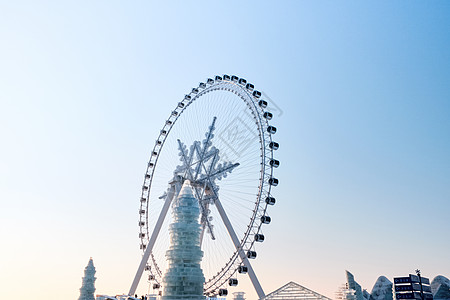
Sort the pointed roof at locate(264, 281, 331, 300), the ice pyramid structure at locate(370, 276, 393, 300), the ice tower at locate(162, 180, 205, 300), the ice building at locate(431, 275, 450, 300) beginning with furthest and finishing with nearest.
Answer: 1. the ice pyramid structure at locate(370, 276, 393, 300)
2. the ice building at locate(431, 275, 450, 300)
3. the pointed roof at locate(264, 281, 331, 300)
4. the ice tower at locate(162, 180, 205, 300)

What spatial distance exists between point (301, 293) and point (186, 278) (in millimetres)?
9362

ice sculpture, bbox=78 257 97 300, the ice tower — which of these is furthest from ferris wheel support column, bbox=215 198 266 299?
ice sculpture, bbox=78 257 97 300

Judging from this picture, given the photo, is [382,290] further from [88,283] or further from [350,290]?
[88,283]

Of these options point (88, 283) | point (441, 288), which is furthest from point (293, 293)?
point (441, 288)

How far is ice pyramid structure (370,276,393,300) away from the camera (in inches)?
2852

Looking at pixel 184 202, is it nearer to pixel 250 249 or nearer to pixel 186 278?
pixel 186 278

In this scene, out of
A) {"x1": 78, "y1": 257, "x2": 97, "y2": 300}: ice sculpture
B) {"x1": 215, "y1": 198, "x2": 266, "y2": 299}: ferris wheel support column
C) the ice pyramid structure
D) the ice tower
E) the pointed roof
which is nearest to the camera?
the ice tower

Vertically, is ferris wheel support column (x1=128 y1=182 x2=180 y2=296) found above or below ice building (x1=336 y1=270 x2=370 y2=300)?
above

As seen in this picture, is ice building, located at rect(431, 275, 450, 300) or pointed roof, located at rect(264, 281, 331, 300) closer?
pointed roof, located at rect(264, 281, 331, 300)

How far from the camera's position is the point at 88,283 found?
176 ft

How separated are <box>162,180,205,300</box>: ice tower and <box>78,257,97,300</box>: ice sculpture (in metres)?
30.8

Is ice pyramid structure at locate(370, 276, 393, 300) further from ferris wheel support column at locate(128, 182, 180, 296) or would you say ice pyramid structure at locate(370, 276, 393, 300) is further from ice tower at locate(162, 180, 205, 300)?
ice tower at locate(162, 180, 205, 300)

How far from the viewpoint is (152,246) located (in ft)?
161

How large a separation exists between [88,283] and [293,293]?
3668cm
